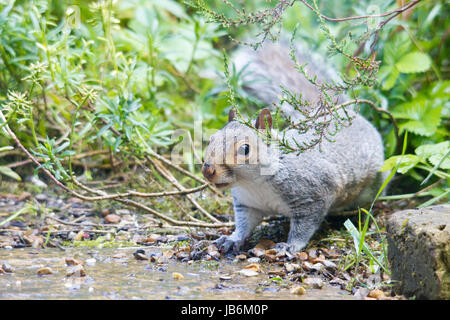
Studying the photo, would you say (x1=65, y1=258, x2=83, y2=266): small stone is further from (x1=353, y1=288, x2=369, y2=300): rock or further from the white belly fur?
(x1=353, y1=288, x2=369, y2=300): rock

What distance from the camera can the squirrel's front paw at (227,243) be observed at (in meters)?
3.29

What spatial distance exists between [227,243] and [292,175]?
0.57m

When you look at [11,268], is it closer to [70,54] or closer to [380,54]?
[70,54]

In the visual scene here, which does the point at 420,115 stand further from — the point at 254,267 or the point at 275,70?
the point at 254,267

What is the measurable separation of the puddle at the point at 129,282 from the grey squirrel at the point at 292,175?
45 cm

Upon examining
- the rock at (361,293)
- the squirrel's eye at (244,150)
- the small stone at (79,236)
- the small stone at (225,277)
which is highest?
the squirrel's eye at (244,150)

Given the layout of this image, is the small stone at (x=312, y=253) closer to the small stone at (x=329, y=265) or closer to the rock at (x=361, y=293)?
the small stone at (x=329, y=265)

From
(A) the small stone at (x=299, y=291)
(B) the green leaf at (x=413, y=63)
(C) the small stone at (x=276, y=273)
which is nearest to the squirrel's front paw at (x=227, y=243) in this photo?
(C) the small stone at (x=276, y=273)

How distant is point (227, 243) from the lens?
3316 mm

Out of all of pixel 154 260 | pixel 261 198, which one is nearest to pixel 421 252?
pixel 261 198

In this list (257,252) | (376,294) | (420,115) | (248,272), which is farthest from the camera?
(420,115)
